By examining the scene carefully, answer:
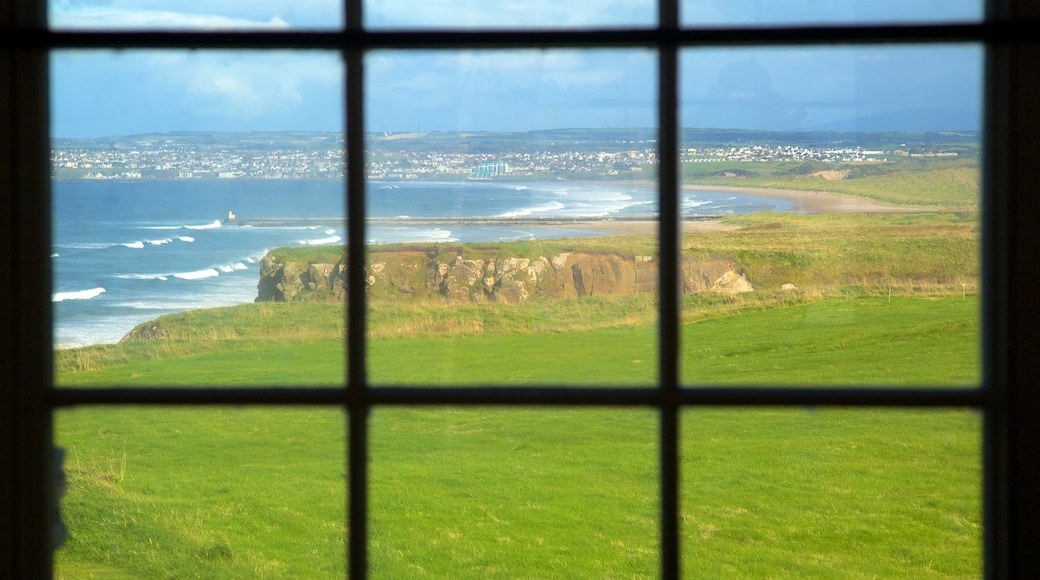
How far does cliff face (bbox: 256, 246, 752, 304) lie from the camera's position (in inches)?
156

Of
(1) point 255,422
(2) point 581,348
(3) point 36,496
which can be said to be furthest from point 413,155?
(1) point 255,422

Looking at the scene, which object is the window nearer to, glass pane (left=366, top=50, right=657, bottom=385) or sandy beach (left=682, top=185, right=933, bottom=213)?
glass pane (left=366, top=50, right=657, bottom=385)

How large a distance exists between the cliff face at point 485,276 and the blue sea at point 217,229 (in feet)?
0.51

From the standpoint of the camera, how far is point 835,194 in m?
3.76

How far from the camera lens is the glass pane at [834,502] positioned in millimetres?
6922

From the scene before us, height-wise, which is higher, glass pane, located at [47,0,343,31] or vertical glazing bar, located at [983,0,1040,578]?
glass pane, located at [47,0,343,31]

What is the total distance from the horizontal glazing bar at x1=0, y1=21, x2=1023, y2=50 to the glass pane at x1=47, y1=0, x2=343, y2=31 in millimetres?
14

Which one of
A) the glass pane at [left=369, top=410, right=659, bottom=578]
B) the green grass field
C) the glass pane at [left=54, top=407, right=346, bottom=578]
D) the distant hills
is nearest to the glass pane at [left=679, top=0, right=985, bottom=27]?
the distant hills

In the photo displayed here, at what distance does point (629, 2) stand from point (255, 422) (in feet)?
30.2

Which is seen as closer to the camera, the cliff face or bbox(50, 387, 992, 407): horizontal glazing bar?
bbox(50, 387, 992, 407): horizontal glazing bar

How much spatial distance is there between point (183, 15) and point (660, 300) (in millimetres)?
1454

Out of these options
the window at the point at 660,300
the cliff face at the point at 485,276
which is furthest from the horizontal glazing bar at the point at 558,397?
the cliff face at the point at 485,276

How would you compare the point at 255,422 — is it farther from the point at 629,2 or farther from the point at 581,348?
the point at 629,2

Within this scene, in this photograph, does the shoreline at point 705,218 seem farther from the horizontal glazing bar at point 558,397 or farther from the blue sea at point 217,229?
the horizontal glazing bar at point 558,397
